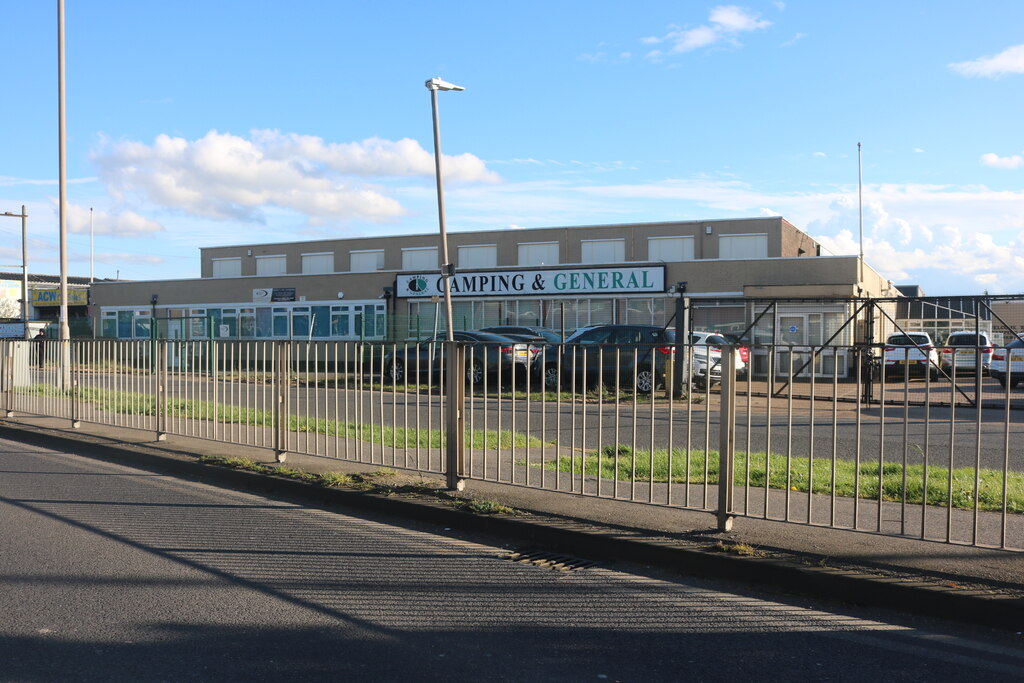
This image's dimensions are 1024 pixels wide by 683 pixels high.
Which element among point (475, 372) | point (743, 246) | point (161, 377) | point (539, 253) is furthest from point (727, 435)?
point (539, 253)

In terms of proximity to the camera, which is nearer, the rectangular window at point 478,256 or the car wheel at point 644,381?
the car wheel at point 644,381

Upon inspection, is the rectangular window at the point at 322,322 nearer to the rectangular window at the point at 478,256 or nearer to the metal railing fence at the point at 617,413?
the rectangular window at the point at 478,256

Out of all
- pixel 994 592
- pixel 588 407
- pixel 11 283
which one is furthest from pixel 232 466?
pixel 11 283

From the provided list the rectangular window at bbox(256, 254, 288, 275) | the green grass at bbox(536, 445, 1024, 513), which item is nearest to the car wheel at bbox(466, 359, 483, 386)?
the green grass at bbox(536, 445, 1024, 513)

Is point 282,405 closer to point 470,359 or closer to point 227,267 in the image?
point 470,359

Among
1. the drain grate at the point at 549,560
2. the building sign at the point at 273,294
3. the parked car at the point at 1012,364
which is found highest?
the building sign at the point at 273,294

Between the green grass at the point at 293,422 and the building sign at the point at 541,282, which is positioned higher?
the building sign at the point at 541,282

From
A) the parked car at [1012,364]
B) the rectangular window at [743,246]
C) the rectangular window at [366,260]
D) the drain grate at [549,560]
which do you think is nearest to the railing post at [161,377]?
the drain grate at [549,560]

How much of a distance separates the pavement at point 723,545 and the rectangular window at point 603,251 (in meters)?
33.6

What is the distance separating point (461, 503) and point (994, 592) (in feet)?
13.1

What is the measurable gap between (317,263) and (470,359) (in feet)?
139

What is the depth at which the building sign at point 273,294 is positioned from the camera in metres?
44.7

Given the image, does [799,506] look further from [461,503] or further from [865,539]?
[461,503]

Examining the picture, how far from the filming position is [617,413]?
7223 mm
